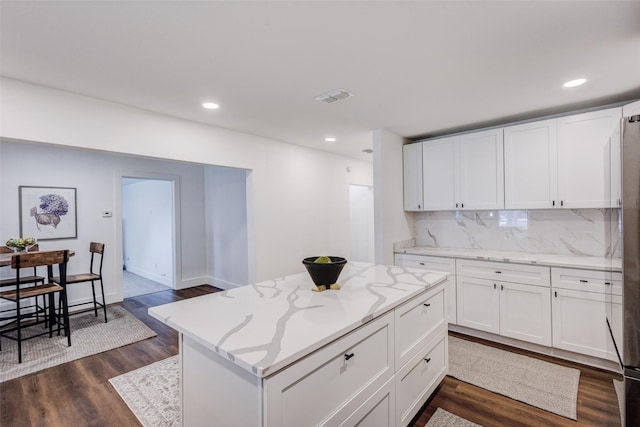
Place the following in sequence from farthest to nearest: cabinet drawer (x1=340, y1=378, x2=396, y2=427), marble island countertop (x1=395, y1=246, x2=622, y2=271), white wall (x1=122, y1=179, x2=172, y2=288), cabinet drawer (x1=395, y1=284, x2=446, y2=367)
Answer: white wall (x1=122, y1=179, x2=172, y2=288)
marble island countertop (x1=395, y1=246, x2=622, y2=271)
cabinet drawer (x1=395, y1=284, x2=446, y2=367)
cabinet drawer (x1=340, y1=378, x2=396, y2=427)

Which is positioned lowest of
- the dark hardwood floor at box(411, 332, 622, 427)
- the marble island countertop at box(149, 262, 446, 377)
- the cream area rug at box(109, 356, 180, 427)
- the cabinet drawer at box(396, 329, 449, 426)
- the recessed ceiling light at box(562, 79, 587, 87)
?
the dark hardwood floor at box(411, 332, 622, 427)

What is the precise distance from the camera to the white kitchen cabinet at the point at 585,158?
2729mm

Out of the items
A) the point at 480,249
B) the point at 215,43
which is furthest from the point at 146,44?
the point at 480,249

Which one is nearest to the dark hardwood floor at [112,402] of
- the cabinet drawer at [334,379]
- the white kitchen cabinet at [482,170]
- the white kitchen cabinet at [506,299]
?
the white kitchen cabinet at [506,299]

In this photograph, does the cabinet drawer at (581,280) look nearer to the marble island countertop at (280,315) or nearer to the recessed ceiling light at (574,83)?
the marble island countertop at (280,315)

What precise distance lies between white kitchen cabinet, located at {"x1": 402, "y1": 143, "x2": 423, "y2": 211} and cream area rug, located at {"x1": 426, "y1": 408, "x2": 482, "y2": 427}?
2.43 m

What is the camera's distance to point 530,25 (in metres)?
1.67

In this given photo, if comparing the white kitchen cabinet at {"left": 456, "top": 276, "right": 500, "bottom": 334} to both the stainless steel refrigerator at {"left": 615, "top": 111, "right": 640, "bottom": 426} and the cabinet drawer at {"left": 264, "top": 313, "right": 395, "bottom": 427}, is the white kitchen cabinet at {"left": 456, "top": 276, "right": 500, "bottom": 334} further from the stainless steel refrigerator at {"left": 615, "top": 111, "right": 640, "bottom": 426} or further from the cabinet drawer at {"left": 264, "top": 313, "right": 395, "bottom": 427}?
the cabinet drawer at {"left": 264, "top": 313, "right": 395, "bottom": 427}

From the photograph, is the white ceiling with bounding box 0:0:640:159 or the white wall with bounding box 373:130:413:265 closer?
the white ceiling with bounding box 0:0:640:159

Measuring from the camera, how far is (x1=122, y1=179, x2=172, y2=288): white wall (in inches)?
224

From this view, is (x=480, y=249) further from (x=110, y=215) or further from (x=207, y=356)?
(x=110, y=215)

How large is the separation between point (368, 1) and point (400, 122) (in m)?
2.13

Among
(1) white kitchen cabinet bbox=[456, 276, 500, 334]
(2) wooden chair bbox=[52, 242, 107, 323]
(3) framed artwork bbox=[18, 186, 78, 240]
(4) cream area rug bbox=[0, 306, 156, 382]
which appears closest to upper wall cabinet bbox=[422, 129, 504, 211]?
(1) white kitchen cabinet bbox=[456, 276, 500, 334]

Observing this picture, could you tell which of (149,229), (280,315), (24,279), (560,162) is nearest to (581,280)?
(560,162)
